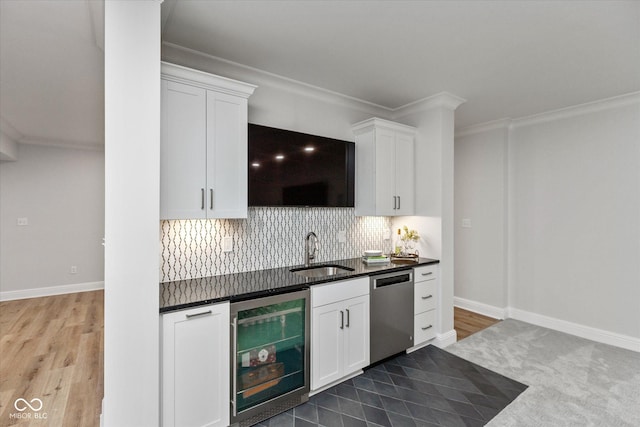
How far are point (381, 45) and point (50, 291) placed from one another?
6590 millimetres

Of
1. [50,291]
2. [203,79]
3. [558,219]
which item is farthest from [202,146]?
[50,291]

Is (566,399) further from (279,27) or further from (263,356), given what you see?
(279,27)

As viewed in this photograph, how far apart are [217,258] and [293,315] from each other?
793 mm

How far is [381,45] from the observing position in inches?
95.3

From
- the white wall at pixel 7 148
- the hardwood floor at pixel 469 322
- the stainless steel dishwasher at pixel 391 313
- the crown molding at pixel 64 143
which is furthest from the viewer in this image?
the crown molding at pixel 64 143

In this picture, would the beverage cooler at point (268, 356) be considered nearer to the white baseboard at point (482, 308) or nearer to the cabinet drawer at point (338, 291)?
the cabinet drawer at point (338, 291)

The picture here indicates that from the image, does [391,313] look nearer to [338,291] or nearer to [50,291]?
[338,291]

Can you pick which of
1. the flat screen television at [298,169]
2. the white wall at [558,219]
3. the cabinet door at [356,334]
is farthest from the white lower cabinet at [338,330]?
the white wall at [558,219]

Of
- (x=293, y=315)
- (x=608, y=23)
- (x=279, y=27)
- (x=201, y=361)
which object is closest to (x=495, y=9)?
(x=608, y=23)

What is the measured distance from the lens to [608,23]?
2111 millimetres

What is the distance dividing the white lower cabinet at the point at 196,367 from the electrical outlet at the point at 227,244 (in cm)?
73

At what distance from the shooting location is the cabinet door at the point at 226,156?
7.43 ft

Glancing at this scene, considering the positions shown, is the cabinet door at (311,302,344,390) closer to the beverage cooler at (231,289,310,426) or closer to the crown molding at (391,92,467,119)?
the beverage cooler at (231,289,310,426)

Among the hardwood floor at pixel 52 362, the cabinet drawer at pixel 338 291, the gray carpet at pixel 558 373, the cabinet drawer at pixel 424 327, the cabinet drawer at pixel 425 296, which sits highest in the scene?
the cabinet drawer at pixel 338 291
